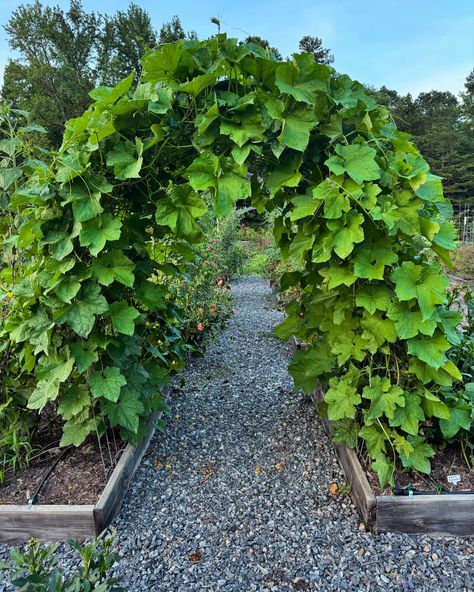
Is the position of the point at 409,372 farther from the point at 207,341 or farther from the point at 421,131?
the point at 421,131

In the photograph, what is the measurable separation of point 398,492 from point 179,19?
28.8m

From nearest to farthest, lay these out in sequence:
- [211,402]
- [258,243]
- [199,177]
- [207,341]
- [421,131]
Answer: [199,177], [211,402], [207,341], [258,243], [421,131]

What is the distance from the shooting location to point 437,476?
1.70m

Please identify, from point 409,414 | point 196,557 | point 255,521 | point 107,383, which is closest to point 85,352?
point 107,383

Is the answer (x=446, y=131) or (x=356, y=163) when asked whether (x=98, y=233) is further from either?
(x=446, y=131)

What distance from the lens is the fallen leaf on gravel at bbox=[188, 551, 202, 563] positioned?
58.0 inches

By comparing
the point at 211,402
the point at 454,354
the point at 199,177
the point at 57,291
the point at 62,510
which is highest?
the point at 199,177

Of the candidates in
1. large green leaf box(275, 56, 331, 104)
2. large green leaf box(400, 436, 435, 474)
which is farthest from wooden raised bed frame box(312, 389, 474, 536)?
large green leaf box(275, 56, 331, 104)

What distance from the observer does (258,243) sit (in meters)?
11.2

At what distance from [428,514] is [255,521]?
0.69 meters

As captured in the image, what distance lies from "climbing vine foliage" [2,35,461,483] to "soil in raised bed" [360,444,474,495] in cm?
10

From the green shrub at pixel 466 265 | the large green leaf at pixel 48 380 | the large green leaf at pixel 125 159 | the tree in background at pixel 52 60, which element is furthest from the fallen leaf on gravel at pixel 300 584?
the tree in background at pixel 52 60

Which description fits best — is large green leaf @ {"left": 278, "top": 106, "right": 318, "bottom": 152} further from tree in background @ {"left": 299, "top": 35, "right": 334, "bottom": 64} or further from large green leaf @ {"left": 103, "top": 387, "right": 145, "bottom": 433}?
tree in background @ {"left": 299, "top": 35, "right": 334, "bottom": 64}

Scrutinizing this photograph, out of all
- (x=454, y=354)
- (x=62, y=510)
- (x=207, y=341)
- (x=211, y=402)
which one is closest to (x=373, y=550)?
(x=454, y=354)
